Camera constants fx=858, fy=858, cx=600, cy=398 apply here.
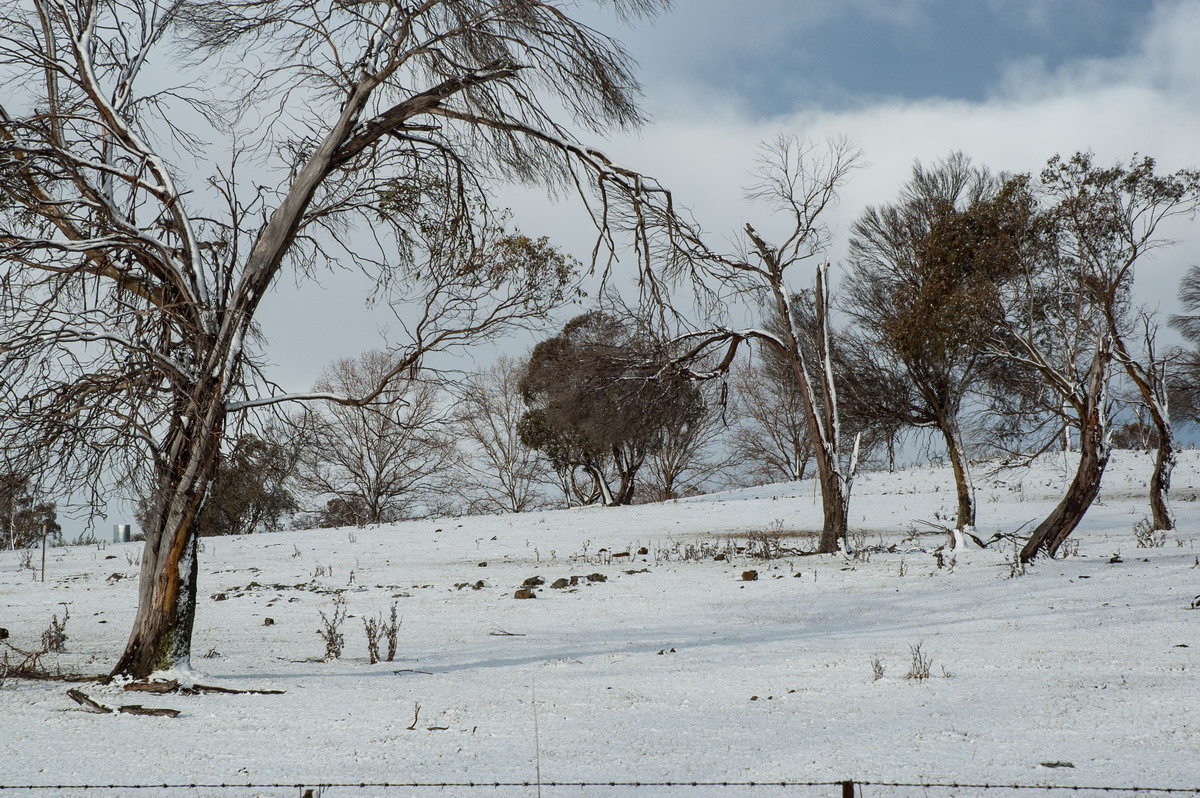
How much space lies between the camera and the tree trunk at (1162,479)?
14117mm

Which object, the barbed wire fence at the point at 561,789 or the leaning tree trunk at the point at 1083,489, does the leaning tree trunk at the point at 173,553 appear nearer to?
the barbed wire fence at the point at 561,789

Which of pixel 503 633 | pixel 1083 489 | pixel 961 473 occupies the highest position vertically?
pixel 961 473

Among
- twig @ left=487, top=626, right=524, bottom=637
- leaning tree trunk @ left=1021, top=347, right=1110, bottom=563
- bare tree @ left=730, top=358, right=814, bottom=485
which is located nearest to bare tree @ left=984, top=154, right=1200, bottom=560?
leaning tree trunk @ left=1021, top=347, right=1110, bottom=563

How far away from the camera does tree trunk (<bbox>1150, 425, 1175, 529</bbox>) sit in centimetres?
1412

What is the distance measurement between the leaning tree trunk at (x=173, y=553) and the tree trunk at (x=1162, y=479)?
14.5 m

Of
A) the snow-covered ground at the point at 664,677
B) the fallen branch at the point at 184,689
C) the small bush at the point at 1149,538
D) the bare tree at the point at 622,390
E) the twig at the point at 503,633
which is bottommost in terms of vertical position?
the twig at the point at 503,633

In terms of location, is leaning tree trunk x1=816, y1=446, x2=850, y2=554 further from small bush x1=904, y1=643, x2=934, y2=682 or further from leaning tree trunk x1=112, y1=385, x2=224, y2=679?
leaning tree trunk x1=112, y1=385, x2=224, y2=679

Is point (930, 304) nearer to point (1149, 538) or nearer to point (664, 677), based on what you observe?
point (1149, 538)

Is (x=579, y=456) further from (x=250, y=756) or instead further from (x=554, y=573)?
(x=250, y=756)

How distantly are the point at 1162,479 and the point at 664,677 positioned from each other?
12.1 metres

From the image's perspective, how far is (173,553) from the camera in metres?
5.86

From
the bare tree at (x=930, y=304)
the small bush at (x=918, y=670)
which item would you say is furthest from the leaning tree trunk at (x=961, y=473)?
the small bush at (x=918, y=670)

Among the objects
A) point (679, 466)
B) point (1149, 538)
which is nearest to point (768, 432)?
point (679, 466)

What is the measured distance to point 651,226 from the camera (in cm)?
692
